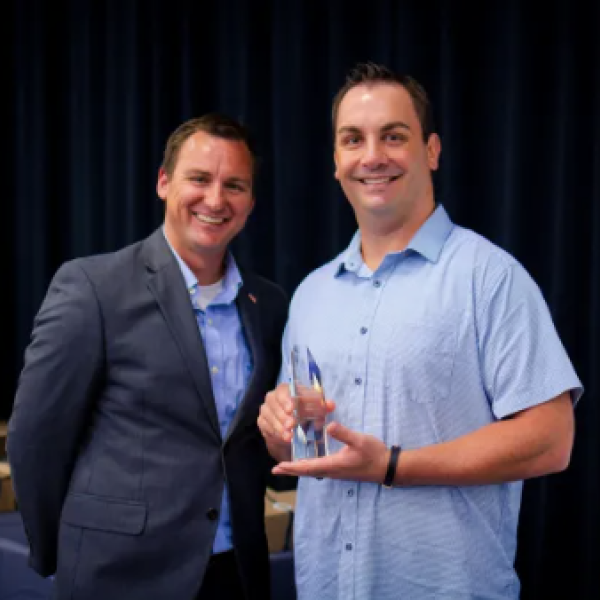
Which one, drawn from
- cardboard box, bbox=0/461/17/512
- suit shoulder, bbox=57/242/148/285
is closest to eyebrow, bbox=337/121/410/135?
suit shoulder, bbox=57/242/148/285

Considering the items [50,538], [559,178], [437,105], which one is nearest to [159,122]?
[437,105]

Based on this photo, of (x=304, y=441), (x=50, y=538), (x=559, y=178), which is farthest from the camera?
(x=559, y=178)

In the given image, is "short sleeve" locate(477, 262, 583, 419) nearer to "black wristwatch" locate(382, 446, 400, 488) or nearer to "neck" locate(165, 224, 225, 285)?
"black wristwatch" locate(382, 446, 400, 488)

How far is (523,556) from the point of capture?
2635 millimetres

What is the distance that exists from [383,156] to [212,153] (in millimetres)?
453

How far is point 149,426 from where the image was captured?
5.49ft

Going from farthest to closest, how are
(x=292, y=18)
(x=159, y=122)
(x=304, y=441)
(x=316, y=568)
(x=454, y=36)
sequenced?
(x=159, y=122) < (x=292, y=18) < (x=454, y=36) < (x=316, y=568) < (x=304, y=441)

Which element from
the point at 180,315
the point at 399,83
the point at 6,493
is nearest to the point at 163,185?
the point at 180,315

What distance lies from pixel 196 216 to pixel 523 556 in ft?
5.36

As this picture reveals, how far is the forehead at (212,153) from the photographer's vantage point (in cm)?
182

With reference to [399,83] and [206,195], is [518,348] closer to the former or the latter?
[399,83]

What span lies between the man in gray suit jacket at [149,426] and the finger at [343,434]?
17.0 inches

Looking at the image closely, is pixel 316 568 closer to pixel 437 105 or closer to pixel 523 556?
pixel 523 556

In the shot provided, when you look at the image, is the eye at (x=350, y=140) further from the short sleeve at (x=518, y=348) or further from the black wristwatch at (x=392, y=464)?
the black wristwatch at (x=392, y=464)
